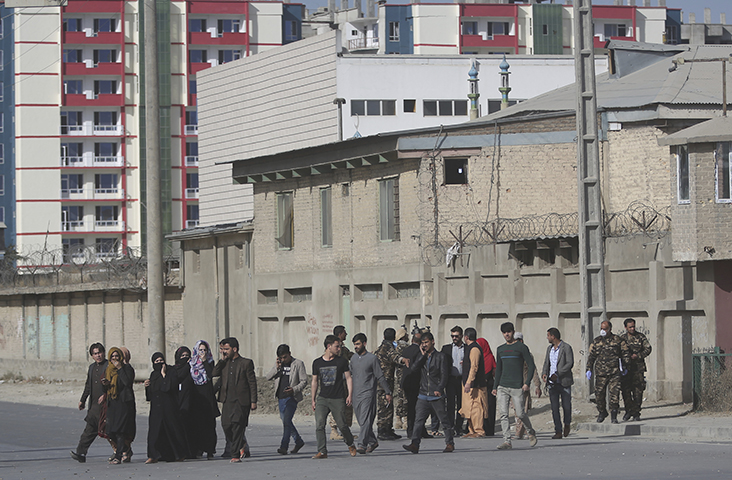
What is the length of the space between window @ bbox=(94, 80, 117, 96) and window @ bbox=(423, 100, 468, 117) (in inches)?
1471

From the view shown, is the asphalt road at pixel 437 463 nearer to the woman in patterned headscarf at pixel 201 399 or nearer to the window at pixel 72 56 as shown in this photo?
the woman in patterned headscarf at pixel 201 399

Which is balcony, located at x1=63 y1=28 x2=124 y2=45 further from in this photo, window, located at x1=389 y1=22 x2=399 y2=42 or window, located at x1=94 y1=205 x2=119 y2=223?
window, located at x1=389 y1=22 x2=399 y2=42

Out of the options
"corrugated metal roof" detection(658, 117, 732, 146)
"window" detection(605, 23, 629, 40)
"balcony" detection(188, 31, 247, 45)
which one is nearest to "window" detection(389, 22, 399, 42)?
"balcony" detection(188, 31, 247, 45)

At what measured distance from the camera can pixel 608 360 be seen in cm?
1833

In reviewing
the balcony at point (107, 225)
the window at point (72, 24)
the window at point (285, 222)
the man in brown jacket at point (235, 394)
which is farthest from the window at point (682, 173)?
the window at point (72, 24)

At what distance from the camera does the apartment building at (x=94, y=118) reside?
8431 cm

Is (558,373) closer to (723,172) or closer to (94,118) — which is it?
(723,172)

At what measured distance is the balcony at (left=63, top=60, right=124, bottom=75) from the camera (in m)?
84.2

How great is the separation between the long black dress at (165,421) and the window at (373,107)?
36620mm

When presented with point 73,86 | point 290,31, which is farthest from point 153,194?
point 290,31

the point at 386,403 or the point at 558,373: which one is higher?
the point at 558,373

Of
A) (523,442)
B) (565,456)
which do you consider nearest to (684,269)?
(523,442)

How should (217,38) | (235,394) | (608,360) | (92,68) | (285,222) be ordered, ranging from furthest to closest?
(217,38), (92,68), (285,222), (608,360), (235,394)

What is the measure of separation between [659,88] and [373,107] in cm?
2479
